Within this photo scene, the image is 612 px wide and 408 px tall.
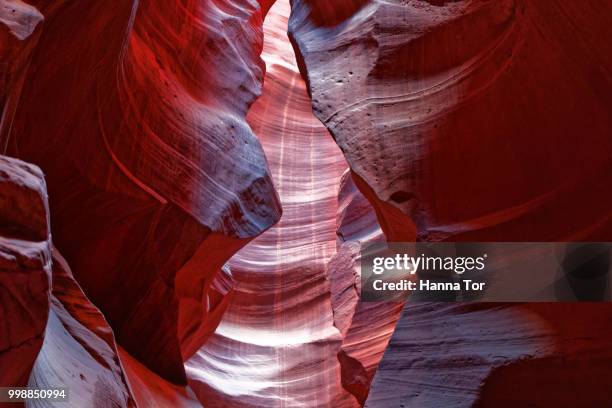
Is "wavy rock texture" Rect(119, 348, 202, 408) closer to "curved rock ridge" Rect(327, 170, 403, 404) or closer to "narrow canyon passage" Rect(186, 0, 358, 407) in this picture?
"curved rock ridge" Rect(327, 170, 403, 404)

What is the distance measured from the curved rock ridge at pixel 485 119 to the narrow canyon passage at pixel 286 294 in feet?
13.5

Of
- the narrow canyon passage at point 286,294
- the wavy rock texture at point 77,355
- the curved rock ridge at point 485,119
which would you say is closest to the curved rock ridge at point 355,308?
the narrow canyon passage at point 286,294

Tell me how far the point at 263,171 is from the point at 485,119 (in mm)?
2327

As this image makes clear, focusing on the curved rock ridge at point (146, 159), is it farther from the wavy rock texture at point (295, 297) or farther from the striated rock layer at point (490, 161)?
the wavy rock texture at point (295, 297)

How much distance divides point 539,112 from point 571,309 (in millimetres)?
1047

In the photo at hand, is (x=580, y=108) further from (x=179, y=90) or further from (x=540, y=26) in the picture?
(x=179, y=90)

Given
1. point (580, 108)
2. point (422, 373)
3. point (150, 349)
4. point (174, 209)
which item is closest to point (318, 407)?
point (150, 349)

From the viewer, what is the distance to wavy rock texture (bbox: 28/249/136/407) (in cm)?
346

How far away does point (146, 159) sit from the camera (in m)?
5.80

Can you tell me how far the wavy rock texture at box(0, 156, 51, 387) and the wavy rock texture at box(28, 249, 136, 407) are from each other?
1.23ft

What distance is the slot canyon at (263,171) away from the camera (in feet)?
12.5

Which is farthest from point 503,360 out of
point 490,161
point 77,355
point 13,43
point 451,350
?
point 13,43

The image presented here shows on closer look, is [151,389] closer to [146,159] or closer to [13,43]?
[146,159]

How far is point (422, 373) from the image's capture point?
4121 millimetres
